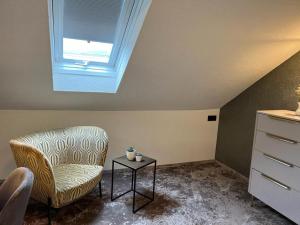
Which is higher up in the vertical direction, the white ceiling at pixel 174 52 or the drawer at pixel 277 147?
the white ceiling at pixel 174 52

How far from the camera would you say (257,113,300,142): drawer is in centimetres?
199

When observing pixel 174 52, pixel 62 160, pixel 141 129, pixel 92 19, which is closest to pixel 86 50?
pixel 92 19

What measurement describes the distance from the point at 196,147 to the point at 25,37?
8.85ft

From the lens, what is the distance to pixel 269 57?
251 centimetres

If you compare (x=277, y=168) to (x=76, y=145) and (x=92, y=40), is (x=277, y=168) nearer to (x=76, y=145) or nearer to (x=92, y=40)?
(x=76, y=145)

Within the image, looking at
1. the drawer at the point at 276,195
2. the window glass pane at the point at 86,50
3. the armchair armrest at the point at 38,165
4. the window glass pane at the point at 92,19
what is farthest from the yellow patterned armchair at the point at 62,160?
the drawer at the point at 276,195

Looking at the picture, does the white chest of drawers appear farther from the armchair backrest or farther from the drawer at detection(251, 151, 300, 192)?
the armchair backrest

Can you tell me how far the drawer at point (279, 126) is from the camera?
199 cm

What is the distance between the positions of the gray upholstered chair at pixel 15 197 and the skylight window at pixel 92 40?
107 centimetres

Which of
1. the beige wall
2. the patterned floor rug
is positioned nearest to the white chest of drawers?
the patterned floor rug

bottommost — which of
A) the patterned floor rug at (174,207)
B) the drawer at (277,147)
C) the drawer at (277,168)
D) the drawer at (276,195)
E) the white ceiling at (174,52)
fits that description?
the patterned floor rug at (174,207)

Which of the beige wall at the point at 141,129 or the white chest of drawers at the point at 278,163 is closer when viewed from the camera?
the white chest of drawers at the point at 278,163

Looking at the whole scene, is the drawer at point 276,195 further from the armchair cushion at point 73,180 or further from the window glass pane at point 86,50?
the window glass pane at point 86,50

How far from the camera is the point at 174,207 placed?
2.37 m
